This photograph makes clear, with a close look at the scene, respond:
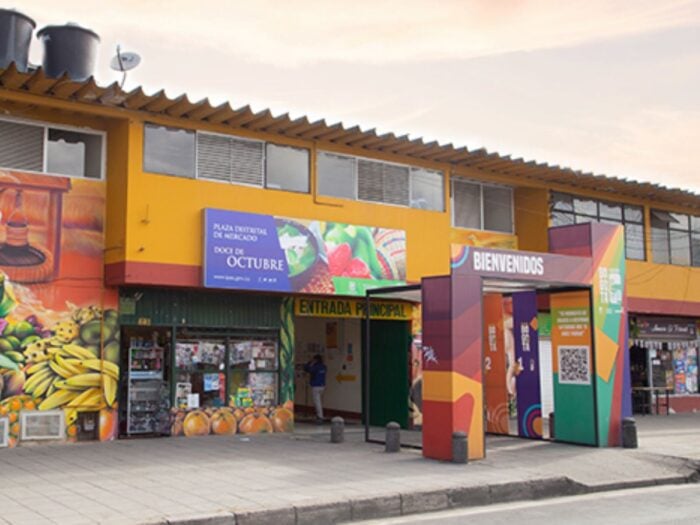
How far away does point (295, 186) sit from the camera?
16.4 meters

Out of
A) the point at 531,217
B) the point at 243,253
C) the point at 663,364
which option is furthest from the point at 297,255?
the point at 663,364

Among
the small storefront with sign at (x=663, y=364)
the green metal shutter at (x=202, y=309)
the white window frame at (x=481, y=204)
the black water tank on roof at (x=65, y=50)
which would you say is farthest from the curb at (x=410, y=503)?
the small storefront with sign at (x=663, y=364)

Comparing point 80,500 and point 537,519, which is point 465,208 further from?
point 80,500

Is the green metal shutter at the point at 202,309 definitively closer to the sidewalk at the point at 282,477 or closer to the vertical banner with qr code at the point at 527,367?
the sidewalk at the point at 282,477

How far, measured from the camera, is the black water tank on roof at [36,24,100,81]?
16406 mm

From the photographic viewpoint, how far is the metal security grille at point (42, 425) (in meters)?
13.7

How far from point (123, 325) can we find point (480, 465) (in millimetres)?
7031

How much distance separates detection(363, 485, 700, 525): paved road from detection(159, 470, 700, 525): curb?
6.5 inches

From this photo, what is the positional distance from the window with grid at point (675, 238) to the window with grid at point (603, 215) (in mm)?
696

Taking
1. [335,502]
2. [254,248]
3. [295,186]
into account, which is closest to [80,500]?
[335,502]

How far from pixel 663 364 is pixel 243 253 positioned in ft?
48.5

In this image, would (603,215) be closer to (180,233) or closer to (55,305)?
(180,233)

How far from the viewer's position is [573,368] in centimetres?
1490

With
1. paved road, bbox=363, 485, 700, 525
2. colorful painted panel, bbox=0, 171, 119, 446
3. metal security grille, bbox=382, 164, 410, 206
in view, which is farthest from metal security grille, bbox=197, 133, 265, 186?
paved road, bbox=363, 485, 700, 525
